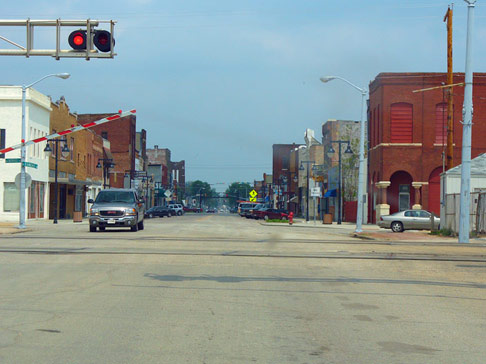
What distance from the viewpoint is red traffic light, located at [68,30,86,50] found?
58.9ft

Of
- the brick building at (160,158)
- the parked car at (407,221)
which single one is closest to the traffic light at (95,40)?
the parked car at (407,221)

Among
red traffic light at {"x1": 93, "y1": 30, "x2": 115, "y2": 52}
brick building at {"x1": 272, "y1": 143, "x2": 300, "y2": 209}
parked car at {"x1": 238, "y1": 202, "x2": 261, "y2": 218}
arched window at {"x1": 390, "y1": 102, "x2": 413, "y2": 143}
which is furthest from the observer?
brick building at {"x1": 272, "y1": 143, "x2": 300, "y2": 209}

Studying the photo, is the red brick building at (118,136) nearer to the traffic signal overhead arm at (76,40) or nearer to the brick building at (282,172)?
the brick building at (282,172)

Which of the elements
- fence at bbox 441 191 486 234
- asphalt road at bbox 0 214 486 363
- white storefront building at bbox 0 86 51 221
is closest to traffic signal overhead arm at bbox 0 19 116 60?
asphalt road at bbox 0 214 486 363

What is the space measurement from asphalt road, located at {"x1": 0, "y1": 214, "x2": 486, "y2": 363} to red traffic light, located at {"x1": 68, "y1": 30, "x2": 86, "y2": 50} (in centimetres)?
556

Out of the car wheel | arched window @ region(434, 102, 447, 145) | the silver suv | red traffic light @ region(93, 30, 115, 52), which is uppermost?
arched window @ region(434, 102, 447, 145)

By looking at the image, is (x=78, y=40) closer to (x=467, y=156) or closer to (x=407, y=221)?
(x=467, y=156)

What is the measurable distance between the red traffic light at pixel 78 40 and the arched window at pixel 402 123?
37532 mm

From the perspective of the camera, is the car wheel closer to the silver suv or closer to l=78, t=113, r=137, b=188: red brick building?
the silver suv

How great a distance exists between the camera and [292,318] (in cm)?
916

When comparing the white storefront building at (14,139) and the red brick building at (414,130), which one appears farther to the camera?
the red brick building at (414,130)

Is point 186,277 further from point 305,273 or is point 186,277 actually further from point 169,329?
point 169,329

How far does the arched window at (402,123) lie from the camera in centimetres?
5200

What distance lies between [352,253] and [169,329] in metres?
11.6
